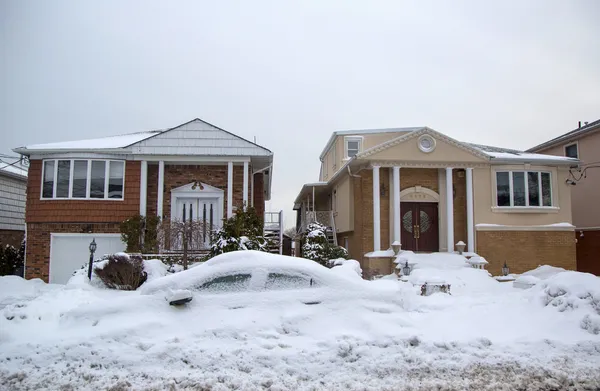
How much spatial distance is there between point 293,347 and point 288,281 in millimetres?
1460

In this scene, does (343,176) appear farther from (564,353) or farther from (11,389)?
(11,389)

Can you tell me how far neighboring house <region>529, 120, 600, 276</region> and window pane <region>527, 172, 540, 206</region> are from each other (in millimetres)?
3055

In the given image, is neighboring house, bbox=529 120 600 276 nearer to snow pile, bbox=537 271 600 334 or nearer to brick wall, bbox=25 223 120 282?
snow pile, bbox=537 271 600 334

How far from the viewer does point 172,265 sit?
49.8 ft

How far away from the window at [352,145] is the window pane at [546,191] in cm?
819

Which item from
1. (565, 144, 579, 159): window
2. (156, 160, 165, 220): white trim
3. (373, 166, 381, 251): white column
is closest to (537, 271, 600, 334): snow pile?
(373, 166, 381, 251): white column

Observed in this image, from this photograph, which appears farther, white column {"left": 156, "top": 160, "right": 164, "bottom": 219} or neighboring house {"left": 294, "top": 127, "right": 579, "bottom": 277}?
neighboring house {"left": 294, "top": 127, "right": 579, "bottom": 277}

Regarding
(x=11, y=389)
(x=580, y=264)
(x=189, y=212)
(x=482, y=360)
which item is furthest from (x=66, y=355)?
(x=580, y=264)

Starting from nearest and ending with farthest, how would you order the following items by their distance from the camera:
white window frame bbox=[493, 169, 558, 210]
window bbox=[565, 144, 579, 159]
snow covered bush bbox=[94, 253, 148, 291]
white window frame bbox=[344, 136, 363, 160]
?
snow covered bush bbox=[94, 253, 148, 291]
white window frame bbox=[493, 169, 558, 210]
white window frame bbox=[344, 136, 363, 160]
window bbox=[565, 144, 579, 159]

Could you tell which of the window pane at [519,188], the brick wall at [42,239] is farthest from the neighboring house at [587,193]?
the brick wall at [42,239]

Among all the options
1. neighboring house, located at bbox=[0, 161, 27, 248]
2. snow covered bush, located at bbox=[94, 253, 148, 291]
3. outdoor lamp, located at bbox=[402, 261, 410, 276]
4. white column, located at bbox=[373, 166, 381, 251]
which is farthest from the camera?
neighboring house, located at bbox=[0, 161, 27, 248]

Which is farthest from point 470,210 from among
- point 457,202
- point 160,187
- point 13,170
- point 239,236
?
point 13,170

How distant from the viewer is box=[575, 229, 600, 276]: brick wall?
21.9 metres

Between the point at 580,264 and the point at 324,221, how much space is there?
41.9 ft
